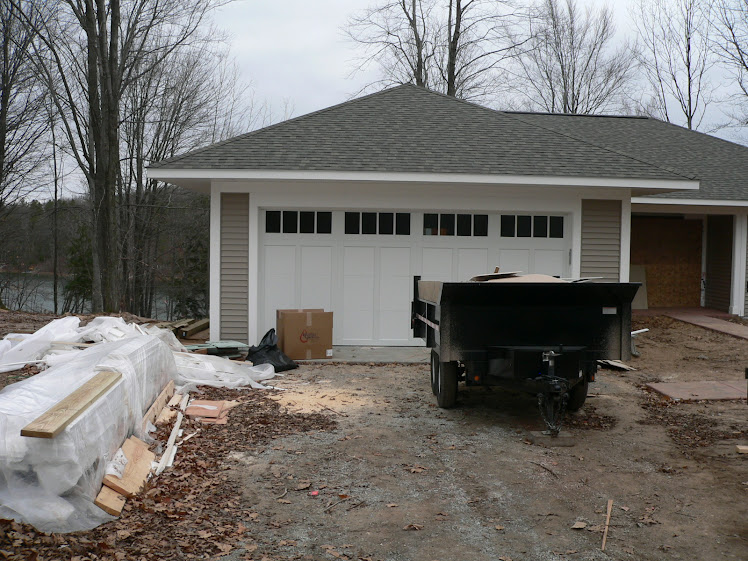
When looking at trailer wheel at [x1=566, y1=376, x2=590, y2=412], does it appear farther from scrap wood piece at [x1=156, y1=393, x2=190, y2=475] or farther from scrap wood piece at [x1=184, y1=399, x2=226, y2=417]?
scrap wood piece at [x1=156, y1=393, x2=190, y2=475]

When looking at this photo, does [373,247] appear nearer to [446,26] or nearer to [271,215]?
[271,215]

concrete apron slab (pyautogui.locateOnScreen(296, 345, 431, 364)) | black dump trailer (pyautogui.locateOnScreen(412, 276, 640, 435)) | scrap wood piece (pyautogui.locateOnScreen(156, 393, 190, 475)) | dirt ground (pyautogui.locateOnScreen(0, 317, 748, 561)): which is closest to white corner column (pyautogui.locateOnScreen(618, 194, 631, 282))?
concrete apron slab (pyautogui.locateOnScreen(296, 345, 431, 364))

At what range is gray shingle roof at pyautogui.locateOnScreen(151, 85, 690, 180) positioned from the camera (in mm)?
11062

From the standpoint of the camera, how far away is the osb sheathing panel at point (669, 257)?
16.2 m

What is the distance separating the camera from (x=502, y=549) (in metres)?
3.94

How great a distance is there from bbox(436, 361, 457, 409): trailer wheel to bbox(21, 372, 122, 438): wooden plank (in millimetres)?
3415

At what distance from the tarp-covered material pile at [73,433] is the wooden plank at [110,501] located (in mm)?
39

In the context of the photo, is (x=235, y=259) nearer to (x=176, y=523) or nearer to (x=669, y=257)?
(x=176, y=523)

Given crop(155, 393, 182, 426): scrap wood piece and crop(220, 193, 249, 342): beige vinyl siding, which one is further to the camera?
crop(220, 193, 249, 342): beige vinyl siding

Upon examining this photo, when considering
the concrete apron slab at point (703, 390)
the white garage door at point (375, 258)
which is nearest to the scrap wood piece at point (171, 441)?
the white garage door at point (375, 258)

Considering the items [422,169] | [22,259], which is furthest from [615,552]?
[22,259]

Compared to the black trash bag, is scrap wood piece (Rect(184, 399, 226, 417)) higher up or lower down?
lower down

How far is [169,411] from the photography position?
668 cm

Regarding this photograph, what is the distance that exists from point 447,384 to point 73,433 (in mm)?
4194
